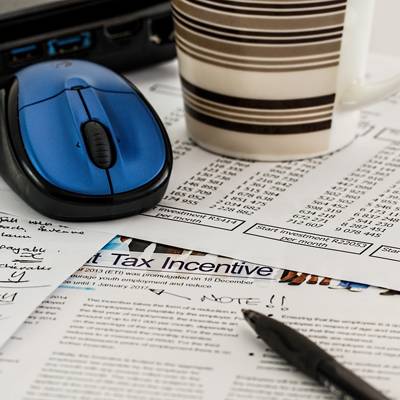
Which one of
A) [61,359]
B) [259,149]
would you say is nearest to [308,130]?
[259,149]

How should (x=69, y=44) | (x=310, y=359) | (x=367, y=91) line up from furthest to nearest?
(x=69, y=44) < (x=367, y=91) < (x=310, y=359)

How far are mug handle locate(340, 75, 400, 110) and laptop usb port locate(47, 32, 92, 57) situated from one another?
232 mm

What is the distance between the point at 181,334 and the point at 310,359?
0.07m

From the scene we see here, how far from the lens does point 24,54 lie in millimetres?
734

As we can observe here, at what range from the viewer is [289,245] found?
552 millimetres

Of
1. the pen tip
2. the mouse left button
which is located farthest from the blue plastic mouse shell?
the pen tip

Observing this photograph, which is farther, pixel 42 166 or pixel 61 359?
pixel 42 166

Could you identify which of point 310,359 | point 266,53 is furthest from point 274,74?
point 310,359

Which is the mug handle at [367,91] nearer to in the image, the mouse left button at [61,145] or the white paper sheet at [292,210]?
the white paper sheet at [292,210]

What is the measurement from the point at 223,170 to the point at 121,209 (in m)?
0.11

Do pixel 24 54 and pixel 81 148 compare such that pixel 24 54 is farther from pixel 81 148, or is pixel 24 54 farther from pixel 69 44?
pixel 81 148

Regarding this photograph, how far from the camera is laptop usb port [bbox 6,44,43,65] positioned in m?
0.72

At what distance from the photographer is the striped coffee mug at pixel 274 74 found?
1.95 feet

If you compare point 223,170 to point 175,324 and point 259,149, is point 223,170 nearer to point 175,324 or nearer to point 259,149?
point 259,149
